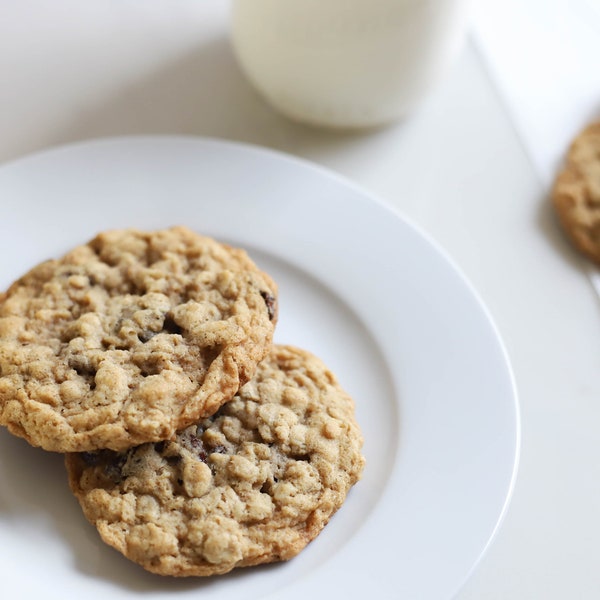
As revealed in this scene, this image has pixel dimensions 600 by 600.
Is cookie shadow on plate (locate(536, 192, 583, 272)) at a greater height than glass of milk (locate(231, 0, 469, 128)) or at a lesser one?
lesser

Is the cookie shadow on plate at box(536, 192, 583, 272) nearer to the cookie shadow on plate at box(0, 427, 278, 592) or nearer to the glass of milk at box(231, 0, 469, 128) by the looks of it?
the glass of milk at box(231, 0, 469, 128)

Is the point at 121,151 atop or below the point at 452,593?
atop

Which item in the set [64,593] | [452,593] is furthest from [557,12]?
[64,593]

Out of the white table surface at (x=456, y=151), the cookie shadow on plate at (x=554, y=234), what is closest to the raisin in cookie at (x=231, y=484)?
the white table surface at (x=456, y=151)

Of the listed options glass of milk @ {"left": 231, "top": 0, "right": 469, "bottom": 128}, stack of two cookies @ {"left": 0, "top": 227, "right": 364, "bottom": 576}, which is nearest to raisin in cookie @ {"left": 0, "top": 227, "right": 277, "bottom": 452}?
stack of two cookies @ {"left": 0, "top": 227, "right": 364, "bottom": 576}

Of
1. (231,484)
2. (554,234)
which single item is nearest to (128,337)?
(231,484)

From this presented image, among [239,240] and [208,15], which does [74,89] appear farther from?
[239,240]

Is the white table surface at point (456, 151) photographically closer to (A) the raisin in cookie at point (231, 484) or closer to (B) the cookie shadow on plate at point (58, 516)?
(A) the raisin in cookie at point (231, 484)
